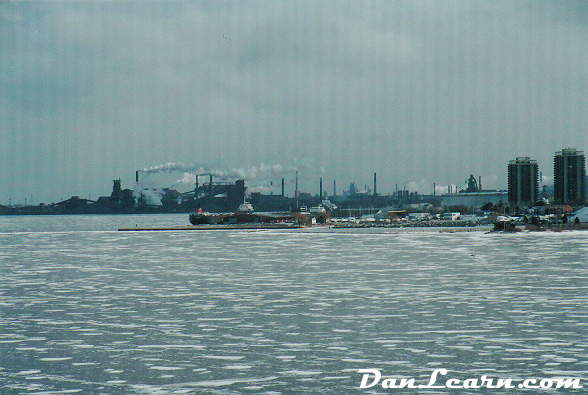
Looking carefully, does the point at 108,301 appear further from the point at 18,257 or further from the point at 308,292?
the point at 18,257

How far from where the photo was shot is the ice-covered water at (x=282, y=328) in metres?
13.9

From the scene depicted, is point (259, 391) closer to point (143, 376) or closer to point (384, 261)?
point (143, 376)

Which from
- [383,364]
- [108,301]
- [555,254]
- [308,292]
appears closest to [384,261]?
[555,254]

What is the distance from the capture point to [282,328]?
19.1 metres

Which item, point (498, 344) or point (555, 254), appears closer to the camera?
point (498, 344)

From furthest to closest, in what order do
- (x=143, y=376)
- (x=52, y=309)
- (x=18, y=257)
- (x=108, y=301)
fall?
(x=18, y=257), (x=108, y=301), (x=52, y=309), (x=143, y=376)

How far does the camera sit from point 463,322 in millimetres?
19797

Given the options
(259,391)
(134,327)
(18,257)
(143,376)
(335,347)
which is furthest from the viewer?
(18,257)

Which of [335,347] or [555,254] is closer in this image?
[335,347]

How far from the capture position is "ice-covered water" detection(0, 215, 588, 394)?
1387cm

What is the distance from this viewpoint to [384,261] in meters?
43.5

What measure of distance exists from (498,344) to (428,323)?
318 cm

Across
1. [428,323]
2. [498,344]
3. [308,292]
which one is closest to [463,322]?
[428,323]

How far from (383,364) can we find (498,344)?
3.51 meters
